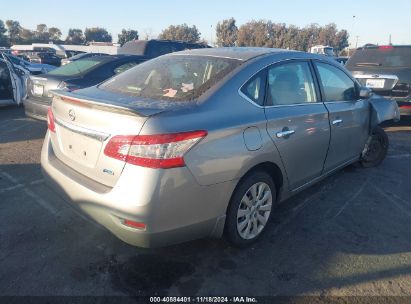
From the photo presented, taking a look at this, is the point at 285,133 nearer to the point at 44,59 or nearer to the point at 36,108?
the point at 36,108

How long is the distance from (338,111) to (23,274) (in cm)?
333

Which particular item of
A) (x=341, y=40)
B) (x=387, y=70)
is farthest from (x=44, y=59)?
(x=341, y=40)

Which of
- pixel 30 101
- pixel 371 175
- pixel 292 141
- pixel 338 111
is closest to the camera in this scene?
pixel 292 141

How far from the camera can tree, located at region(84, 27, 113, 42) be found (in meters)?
101

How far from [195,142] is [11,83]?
7374 mm

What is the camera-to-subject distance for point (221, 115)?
2693mm

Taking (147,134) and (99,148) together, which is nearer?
(147,134)

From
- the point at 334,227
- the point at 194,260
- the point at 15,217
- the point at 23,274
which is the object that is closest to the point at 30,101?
the point at 15,217

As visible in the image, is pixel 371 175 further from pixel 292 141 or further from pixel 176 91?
pixel 176 91

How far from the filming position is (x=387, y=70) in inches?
306

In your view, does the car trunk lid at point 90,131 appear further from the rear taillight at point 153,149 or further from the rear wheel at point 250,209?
the rear wheel at point 250,209

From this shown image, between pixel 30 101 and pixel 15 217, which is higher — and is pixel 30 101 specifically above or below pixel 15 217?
above

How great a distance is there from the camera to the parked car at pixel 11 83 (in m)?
8.13

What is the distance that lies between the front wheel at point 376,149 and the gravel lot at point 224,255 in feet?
3.44
